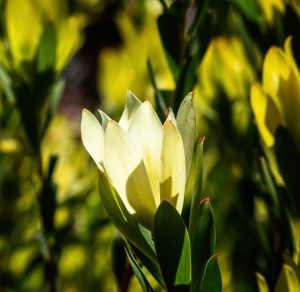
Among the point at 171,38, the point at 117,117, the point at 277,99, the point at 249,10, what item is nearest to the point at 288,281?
the point at 277,99

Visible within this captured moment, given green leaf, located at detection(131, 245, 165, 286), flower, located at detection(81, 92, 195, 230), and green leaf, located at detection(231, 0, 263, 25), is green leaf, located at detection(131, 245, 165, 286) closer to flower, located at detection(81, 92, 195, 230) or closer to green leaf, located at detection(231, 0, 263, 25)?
flower, located at detection(81, 92, 195, 230)

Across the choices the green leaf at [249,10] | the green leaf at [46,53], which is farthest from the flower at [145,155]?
the green leaf at [249,10]

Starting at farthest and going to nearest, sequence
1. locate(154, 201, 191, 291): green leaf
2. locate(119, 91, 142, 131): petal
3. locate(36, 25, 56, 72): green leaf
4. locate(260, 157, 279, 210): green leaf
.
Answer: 1. locate(36, 25, 56, 72): green leaf
2. locate(260, 157, 279, 210): green leaf
3. locate(119, 91, 142, 131): petal
4. locate(154, 201, 191, 291): green leaf

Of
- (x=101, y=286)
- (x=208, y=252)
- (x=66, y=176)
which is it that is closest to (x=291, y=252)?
(x=208, y=252)

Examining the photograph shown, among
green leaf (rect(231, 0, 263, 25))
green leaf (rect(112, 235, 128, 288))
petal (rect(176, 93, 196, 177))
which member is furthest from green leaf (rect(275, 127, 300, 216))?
green leaf (rect(231, 0, 263, 25))

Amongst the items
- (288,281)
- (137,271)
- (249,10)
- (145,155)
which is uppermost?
(249,10)

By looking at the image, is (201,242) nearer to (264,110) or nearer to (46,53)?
(264,110)
